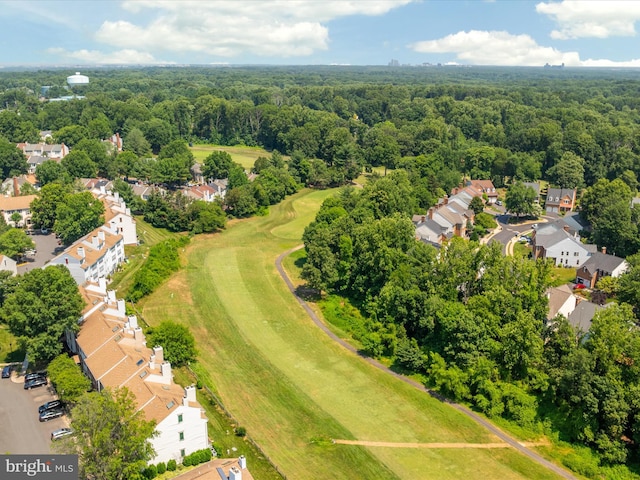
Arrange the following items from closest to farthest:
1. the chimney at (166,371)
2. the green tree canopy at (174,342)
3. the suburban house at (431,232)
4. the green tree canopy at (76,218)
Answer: the chimney at (166,371) < the green tree canopy at (174,342) < the green tree canopy at (76,218) < the suburban house at (431,232)

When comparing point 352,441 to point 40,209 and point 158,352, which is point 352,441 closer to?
point 158,352

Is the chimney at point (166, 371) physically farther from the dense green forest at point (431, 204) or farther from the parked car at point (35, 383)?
the dense green forest at point (431, 204)

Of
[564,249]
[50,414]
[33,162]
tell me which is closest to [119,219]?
[50,414]

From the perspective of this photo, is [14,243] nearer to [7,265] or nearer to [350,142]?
[7,265]

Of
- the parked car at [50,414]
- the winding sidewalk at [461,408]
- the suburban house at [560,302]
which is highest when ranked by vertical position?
the suburban house at [560,302]

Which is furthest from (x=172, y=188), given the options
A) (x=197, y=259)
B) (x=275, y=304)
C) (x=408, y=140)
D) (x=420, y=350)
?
(x=420, y=350)

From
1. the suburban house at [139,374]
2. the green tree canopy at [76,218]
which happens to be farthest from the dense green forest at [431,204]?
the suburban house at [139,374]

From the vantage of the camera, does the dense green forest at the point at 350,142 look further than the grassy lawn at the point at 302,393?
Yes
